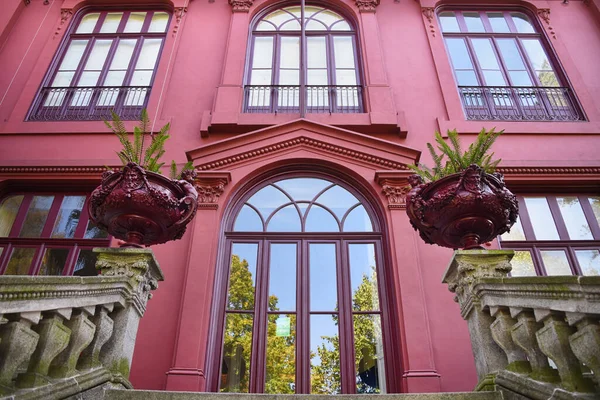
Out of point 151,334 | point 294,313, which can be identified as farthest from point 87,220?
point 294,313

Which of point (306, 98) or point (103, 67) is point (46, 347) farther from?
point (103, 67)

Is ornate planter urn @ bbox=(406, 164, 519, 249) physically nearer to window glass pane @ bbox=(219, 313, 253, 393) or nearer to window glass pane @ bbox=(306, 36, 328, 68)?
window glass pane @ bbox=(219, 313, 253, 393)

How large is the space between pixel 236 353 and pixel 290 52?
609 cm

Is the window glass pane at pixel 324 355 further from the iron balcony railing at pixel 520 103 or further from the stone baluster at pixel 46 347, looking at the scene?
the iron balcony railing at pixel 520 103

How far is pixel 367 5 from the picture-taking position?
10.2 metres

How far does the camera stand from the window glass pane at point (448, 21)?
33.3 feet

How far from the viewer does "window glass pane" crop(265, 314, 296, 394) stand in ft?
19.4

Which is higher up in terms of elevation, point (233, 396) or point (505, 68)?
point (505, 68)

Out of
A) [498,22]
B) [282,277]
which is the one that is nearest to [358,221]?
[282,277]

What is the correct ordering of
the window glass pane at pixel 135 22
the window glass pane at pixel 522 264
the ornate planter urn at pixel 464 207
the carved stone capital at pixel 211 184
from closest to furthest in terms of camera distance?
the ornate planter urn at pixel 464 207
the window glass pane at pixel 522 264
the carved stone capital at pixel 211 184
the window glass pane at pixel 135 22

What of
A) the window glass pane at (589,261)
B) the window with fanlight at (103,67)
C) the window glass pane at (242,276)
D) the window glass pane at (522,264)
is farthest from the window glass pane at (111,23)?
the window glass pane at (589,261)

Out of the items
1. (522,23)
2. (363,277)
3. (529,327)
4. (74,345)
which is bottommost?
(74,345)

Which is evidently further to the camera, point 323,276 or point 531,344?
point 323,276

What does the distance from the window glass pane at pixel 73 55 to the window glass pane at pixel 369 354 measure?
24.5 ft
